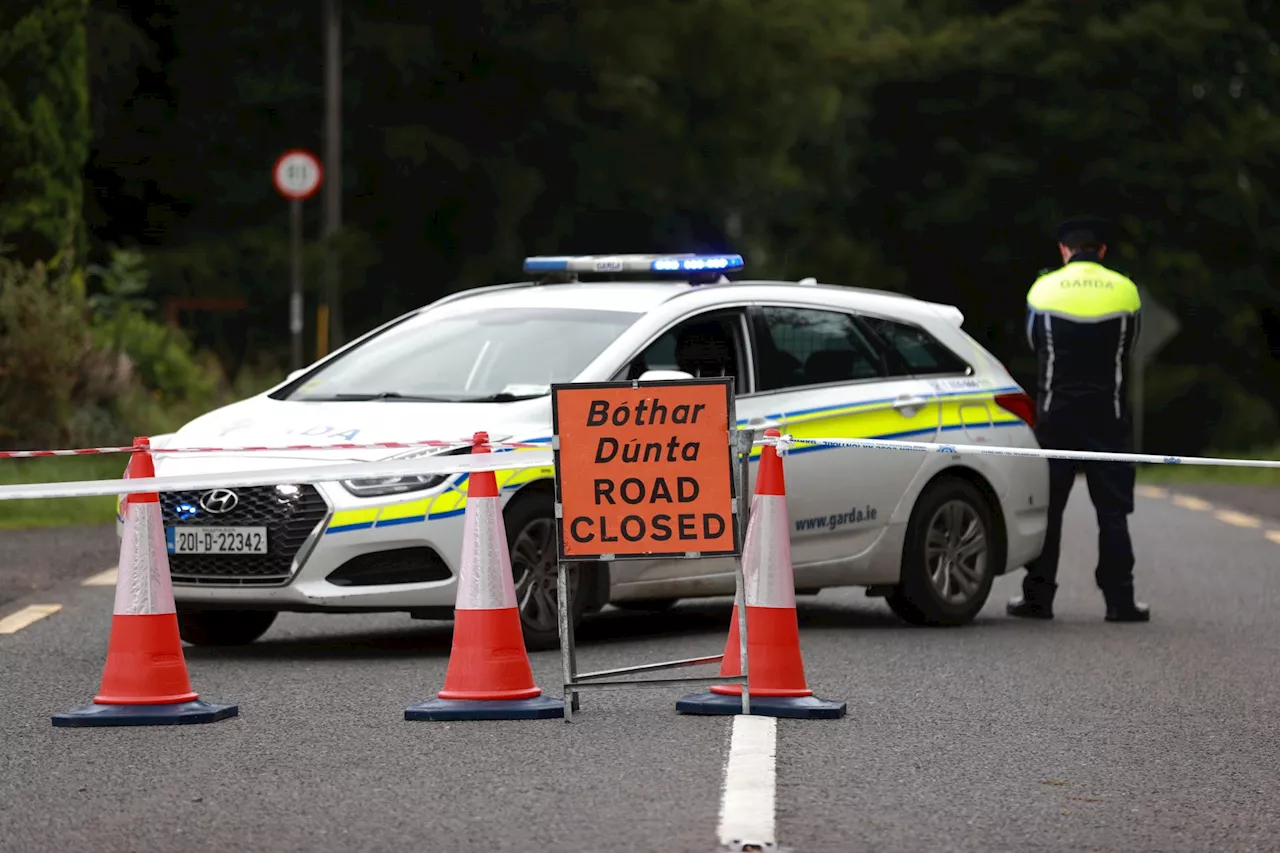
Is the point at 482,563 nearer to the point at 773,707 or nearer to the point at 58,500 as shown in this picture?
the point at 773,707

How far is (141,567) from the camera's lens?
8906 mm

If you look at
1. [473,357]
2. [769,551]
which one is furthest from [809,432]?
[769,551]

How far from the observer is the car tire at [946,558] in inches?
485

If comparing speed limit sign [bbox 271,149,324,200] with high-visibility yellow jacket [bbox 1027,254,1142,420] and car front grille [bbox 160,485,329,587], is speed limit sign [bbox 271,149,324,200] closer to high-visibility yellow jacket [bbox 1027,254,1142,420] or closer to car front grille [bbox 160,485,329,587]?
high-visibility yellow jacket [bbox 1027,254,1142,420]

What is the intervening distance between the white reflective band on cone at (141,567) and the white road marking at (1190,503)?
15.1 metres

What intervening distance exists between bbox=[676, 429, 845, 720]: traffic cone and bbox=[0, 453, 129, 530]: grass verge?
9.56 metres

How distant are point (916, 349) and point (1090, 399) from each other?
88 cm

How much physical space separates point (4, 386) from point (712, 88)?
62.2ft

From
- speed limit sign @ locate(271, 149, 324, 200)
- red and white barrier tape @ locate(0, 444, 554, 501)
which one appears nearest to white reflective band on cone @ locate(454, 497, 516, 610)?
red and white barrier tape @ locate(0, 444, 554, 501)

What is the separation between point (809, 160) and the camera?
Result: 4941 cm

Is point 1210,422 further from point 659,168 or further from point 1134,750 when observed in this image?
point 1134,750

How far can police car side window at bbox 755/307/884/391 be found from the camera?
12.0 m

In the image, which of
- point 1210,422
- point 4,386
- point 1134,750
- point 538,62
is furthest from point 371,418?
point 1210,422

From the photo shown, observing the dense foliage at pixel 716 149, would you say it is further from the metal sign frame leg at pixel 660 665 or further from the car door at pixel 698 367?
the metal sign frame leg at pixel 660 665
